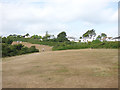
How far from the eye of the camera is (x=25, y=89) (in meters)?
4.02

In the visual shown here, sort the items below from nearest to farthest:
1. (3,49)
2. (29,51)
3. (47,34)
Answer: (3,49)
(29,51)
(47,34)

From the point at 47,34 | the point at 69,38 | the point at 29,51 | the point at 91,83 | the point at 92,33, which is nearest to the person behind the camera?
the point at 91,83

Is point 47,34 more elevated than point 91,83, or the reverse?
point 47,34

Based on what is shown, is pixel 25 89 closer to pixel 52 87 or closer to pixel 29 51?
pixel 52 87

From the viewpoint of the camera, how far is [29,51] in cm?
1855

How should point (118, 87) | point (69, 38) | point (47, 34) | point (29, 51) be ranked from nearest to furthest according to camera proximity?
point (118, 87) → point (29, 51) → point (69, 38) → point (47, 34)

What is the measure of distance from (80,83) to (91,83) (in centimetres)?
36

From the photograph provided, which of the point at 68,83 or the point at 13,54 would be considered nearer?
the point at 68,83

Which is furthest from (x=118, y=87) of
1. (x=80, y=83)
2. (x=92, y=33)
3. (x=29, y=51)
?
(x=92, y=33)

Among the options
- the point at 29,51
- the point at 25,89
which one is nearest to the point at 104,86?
the point at 25,89

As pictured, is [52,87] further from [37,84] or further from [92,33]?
[92,33]

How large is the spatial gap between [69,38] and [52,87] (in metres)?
49.3

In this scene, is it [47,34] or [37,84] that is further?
[47,34]

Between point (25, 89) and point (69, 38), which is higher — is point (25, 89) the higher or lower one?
the lower one
